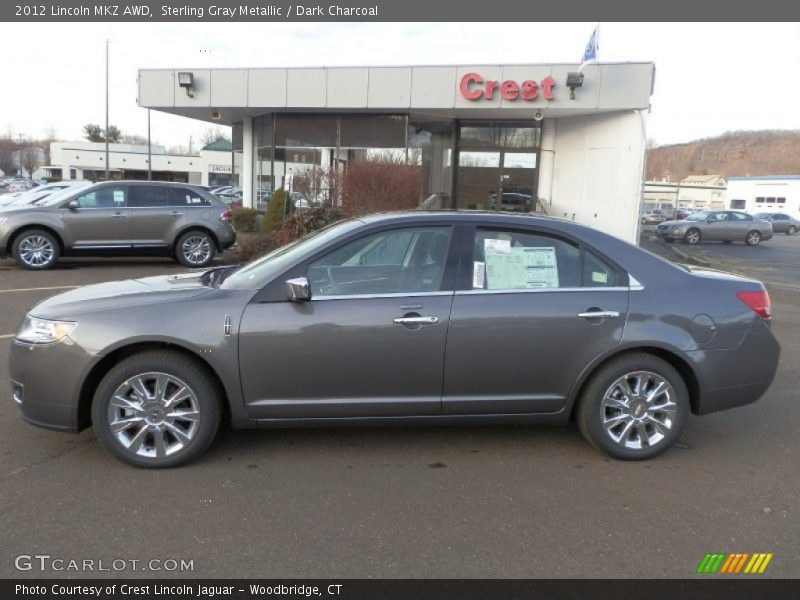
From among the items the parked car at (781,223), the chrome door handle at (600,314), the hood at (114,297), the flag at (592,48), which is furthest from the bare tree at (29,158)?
the chrome door handle at (600,314)

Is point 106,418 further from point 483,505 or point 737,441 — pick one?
point 737,441

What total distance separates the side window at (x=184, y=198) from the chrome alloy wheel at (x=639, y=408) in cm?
993

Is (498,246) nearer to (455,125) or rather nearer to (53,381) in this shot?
(53,381)

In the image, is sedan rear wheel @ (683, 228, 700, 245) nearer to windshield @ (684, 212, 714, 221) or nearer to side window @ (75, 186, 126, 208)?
windshield @ (684, 212, 714, 221)

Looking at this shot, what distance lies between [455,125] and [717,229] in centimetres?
1369

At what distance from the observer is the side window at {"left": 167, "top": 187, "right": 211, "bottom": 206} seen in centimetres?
1188

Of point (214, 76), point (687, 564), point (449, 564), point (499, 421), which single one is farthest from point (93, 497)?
point (214, 76)

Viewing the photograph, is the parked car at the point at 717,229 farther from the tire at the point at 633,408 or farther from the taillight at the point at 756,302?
the tire at the point at 633,408

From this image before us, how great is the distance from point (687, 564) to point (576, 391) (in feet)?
4.11

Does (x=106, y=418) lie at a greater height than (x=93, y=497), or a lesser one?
greater

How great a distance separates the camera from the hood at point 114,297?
12.3 feet

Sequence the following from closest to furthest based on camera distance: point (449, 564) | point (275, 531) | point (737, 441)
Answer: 1. point (449, 564)
2. point (275, 531)
3. point (737, 441)

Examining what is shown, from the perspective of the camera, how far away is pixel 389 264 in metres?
4.17

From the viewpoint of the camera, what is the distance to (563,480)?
3.78 m
